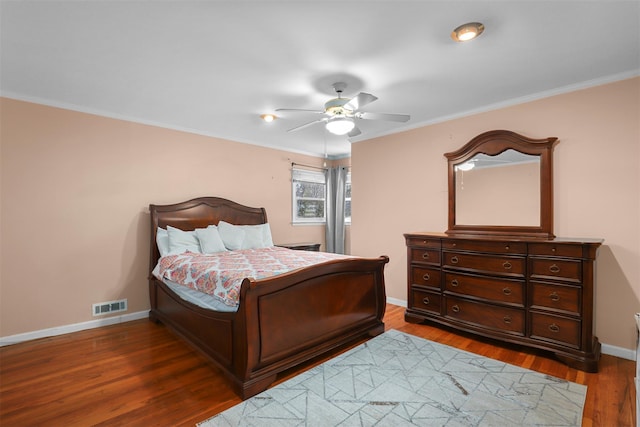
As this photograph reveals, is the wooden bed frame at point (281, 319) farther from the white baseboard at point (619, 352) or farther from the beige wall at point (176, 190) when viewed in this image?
the white baseboard at point (619, 352)

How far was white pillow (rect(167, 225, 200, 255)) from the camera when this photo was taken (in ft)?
11.9

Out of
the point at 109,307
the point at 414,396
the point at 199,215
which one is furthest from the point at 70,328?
the point at 414,396

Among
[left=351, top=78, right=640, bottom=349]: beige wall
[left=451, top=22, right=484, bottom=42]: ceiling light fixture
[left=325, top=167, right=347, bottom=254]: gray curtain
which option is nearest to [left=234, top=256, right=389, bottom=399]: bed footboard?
[left=351, top=78, right=640, bottom=349]: beige wall

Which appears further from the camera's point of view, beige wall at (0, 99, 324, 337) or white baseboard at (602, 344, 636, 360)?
beige wall at (0, 99, 324, 337)

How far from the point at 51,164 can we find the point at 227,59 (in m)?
2.40

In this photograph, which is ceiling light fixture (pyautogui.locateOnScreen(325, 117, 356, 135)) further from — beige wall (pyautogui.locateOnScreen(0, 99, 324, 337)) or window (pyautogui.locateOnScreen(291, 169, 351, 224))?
window (pyautogui.locateOnScreen(291, 169, 351, 224))

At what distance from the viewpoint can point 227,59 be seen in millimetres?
2410

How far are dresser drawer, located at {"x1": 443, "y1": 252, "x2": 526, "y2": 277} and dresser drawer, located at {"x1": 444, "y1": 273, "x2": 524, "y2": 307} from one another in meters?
0.08

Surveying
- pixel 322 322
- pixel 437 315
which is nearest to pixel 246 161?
pixel 322 322

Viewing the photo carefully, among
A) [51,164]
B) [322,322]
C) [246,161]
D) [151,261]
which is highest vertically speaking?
[246,161]

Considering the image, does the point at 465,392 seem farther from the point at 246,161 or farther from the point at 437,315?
the point at 246,161

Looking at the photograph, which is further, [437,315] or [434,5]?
[437,315]

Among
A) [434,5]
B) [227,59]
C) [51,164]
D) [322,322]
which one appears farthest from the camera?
[51,164]

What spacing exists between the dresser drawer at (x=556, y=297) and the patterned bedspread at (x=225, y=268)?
198 centimetres
